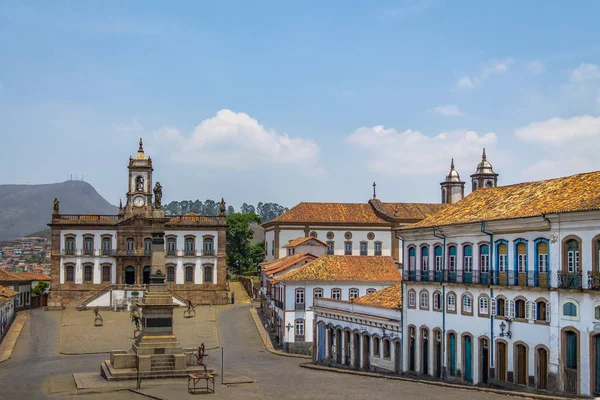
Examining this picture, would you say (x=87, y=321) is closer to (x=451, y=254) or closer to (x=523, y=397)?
(x=451, y=254)

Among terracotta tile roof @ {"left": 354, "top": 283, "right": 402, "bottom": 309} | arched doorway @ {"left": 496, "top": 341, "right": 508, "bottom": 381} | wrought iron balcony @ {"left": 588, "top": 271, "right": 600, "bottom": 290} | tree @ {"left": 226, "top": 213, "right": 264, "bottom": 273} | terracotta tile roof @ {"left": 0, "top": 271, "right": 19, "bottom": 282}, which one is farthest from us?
tree @ {"left": 226, "top": 213, "right": 264, "bottom": 273}

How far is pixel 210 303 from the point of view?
253ft

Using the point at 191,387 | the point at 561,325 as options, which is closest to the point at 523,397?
the point at 561,325

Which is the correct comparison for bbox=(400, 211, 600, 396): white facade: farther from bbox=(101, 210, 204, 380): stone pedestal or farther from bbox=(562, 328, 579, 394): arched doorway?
bbox=(101, 210, 204, 380): stone pedestal

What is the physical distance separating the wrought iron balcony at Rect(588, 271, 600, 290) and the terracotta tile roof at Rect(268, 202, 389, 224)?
5615cm

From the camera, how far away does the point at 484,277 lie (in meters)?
37.4

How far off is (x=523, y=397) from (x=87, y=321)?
141 feet

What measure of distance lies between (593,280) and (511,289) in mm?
4956

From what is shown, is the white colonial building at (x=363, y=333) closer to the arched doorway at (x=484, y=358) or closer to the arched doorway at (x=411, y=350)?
the arched doorway at (x=411, y=350)

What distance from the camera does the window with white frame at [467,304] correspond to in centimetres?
3819

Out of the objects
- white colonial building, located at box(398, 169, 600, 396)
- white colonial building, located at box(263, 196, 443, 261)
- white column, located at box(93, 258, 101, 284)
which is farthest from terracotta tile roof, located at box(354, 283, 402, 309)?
white colonial building, located at box(263, 196, 443, 261)

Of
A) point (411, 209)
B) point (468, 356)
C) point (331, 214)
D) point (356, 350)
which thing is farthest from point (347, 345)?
point (411, 209)

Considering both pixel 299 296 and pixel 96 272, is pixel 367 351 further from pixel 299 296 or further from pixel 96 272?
pixel 96 272

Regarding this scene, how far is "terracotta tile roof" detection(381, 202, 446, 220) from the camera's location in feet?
292
